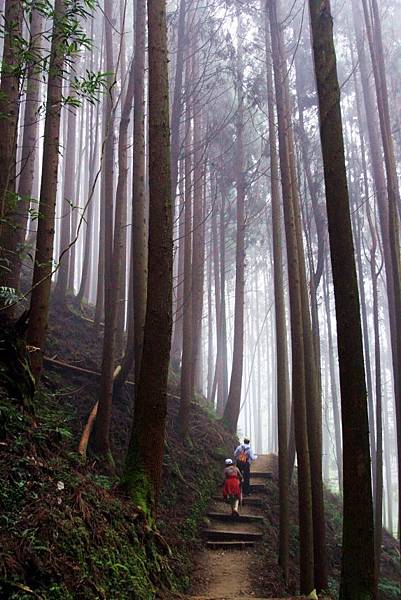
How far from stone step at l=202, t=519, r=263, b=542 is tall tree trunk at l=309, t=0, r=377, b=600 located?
640 centimetres

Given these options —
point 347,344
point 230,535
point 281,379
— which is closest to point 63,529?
point 347,344

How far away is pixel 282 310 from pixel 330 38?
237 inches

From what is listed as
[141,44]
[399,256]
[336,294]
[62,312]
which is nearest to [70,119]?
[62,312]

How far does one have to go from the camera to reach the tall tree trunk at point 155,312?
548 cm

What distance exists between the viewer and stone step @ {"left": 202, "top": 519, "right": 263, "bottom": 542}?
10.1 metres

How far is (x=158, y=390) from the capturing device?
552 cm

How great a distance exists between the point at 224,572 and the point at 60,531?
5.98 metres

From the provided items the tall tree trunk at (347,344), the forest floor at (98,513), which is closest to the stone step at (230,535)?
the forest floor at (98,513)

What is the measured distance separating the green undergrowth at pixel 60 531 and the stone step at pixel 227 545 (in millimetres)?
4566

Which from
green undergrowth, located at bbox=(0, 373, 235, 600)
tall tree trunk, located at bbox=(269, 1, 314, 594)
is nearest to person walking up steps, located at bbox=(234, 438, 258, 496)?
tall tree trunk, located at bbox=(269, 1, 314, 594)

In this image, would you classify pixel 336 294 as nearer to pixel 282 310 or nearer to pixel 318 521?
pixel 318 521

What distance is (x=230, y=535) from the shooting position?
10250 mm

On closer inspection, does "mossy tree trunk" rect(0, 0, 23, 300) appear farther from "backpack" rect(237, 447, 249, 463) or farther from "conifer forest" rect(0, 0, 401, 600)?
"backpack" rect(237, 447, 249, 463)

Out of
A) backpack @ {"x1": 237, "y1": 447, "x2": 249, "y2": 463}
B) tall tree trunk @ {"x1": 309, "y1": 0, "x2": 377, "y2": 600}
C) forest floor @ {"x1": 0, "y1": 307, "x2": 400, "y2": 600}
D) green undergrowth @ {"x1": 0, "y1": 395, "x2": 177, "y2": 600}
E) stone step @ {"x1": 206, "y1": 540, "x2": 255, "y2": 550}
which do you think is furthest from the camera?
backpack @ {"x1": 237, "y1": 447, "x2": 249, "y2": 463}
